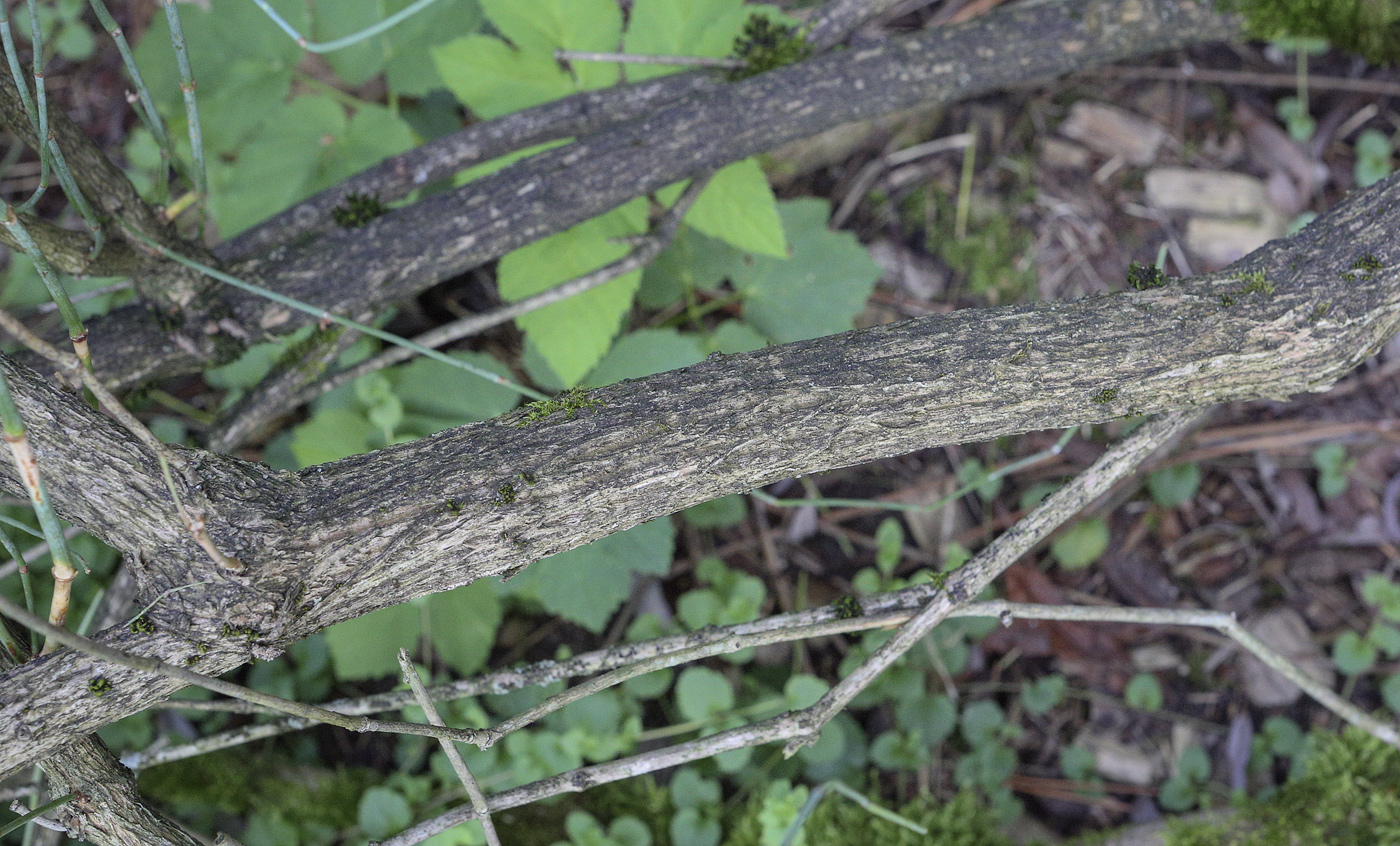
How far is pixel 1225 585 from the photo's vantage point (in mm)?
3012

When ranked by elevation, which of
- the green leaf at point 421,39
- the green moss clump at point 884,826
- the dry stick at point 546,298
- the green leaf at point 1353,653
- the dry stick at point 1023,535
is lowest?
the green leaf at point 1353,653

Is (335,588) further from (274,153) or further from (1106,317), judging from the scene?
(274,153)

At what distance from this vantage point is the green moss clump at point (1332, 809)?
219 centimetres

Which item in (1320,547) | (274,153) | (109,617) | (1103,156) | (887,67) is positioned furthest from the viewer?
(1103,156)

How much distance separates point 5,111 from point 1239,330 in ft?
7.82

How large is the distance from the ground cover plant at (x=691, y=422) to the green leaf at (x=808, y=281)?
1 centimetres

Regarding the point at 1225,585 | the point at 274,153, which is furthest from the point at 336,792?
the point at 1225,585

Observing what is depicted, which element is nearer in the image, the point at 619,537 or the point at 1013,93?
the point at 619,537

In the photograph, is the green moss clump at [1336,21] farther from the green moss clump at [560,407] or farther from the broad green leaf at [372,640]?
the broad green leaf at [372,640]

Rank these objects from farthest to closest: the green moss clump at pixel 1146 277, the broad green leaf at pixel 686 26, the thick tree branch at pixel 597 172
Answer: the broad green leaf at pixel 686 26, the thick tree branch at pixel 597 172, the green moss clump at pixel 1146 277

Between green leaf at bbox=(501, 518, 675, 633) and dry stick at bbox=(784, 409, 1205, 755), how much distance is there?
1054 mm

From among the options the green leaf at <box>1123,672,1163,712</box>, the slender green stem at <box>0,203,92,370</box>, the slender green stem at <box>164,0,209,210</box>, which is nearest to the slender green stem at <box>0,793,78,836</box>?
the slender green stem at <box>0,203,92,370</box>

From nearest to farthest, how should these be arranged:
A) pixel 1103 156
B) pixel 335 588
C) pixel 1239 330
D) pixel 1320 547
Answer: pixel 335 588 → pixel 1239 330 → pixel 1320 547 → pixel 1103 156

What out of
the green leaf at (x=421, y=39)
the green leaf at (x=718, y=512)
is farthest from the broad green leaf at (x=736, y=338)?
the green leaf at (x=421, y=39)
